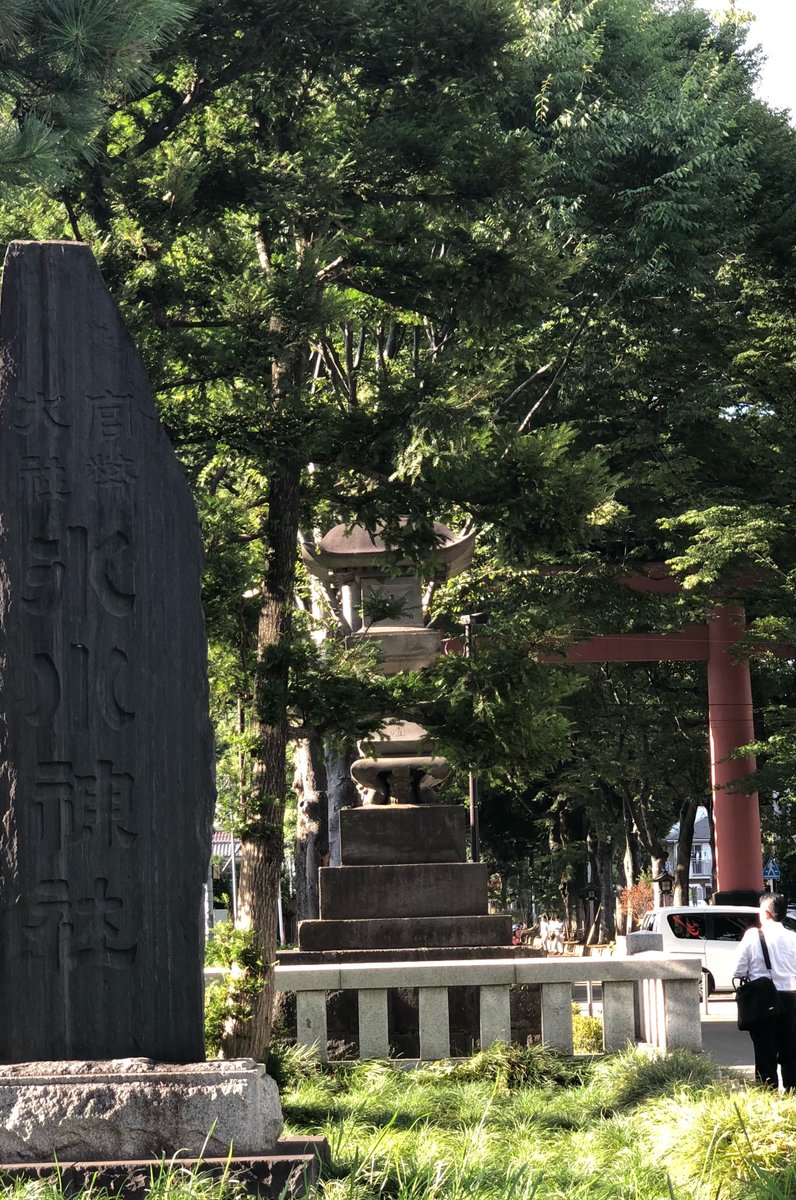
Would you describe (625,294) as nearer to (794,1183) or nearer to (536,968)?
(536,968)

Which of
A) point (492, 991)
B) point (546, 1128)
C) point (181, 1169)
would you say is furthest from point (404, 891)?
point (181, 1169)

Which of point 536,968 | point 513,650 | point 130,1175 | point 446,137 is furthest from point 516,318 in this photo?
point 130,1175

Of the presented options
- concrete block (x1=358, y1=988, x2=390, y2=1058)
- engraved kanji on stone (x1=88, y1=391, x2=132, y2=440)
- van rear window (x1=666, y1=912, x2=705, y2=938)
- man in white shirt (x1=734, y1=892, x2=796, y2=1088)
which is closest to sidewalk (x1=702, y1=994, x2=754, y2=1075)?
man in white shirt (x1=734, y1=892, x2=796, y2=1088)

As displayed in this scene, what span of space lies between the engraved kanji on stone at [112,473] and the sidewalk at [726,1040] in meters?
6.37

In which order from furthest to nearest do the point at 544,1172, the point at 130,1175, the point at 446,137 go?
the point at 446,137 < the point at 544,1172 < the point at 130,1175

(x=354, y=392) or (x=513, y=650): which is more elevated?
(x=354, y=392)

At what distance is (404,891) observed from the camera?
12867 mm

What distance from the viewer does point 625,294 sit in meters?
22.1

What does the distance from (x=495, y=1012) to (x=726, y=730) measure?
18.7 metres

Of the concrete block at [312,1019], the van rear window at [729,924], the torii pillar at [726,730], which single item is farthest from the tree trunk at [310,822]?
the concrete block at [312,1019]

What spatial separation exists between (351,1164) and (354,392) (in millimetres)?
13619

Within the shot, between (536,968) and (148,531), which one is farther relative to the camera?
Result: (536,968)

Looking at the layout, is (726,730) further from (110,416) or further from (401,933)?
(110,416)

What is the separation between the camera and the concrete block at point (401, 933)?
41.1 ft
